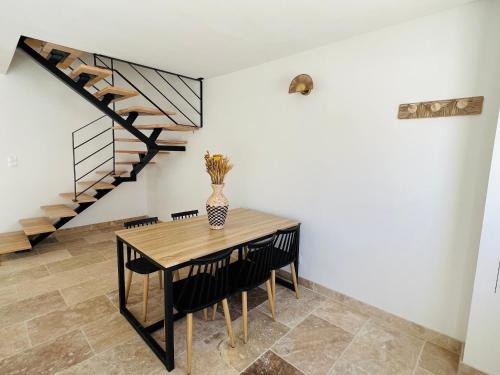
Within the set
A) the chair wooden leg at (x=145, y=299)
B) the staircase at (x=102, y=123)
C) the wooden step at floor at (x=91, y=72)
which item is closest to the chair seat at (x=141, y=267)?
the chair wooden leg at (x=145, y=299)

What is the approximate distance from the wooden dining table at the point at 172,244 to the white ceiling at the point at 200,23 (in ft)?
5.67

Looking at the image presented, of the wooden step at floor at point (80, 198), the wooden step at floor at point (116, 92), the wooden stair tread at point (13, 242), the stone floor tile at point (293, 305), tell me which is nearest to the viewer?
the stone floor tile at point (293, 305)

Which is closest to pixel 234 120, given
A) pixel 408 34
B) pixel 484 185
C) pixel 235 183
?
pixel 235 183

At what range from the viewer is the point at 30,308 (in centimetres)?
247

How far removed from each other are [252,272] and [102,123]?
383 centimetres

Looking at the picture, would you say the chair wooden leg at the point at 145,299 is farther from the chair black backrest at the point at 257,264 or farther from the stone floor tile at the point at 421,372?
the stone floor tile at the point at 421,372

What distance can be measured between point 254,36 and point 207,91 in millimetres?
1607

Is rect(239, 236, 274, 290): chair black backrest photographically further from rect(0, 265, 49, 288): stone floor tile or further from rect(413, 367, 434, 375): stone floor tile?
rect(0, 265, 49, 288): stone floor tile

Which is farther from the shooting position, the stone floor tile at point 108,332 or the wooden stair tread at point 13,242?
the wooden stair tread at point 13,242

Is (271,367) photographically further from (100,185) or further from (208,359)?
(100,185)

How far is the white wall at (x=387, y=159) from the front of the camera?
1900 mm

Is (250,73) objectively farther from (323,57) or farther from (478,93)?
(478,93)

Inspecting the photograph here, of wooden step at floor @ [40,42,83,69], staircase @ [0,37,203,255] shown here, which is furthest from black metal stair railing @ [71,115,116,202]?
wooden step at floor @ [40,42,83,69]

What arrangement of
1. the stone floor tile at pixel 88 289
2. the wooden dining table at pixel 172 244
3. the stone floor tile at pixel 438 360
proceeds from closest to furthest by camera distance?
the wooden dining table at pixel 172 244 → the stone floor tile at pixel 438 360 → the stone floor tile at pixel 88 289
